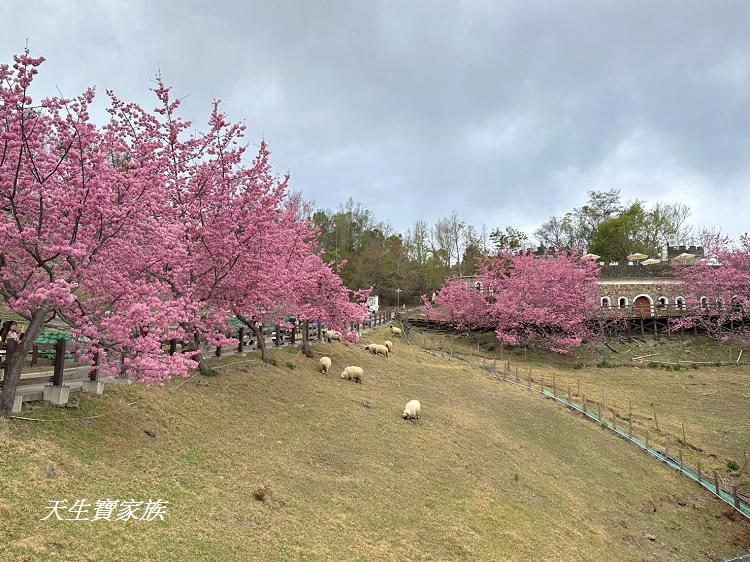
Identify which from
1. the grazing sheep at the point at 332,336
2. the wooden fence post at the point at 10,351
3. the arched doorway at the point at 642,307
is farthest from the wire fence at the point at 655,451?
the arched doorway at the point at 642,307

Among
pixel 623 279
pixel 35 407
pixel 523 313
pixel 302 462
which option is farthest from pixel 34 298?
pixel 623 279

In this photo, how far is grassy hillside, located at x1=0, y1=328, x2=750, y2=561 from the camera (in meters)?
7.30

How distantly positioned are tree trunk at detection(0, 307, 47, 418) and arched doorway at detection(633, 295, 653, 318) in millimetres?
45244

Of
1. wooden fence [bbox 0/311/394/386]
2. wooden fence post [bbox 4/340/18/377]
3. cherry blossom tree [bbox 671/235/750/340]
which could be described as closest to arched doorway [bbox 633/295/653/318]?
cherry blossom tree [bbox 671/235/750/340]

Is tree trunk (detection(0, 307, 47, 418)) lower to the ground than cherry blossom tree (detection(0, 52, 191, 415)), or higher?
lower

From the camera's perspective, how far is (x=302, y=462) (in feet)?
36.6

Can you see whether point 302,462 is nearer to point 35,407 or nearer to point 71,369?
point 35,407

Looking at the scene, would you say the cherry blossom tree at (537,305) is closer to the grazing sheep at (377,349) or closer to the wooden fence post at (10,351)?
the grazing sheep at (377,349)

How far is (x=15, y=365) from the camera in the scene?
862 cm

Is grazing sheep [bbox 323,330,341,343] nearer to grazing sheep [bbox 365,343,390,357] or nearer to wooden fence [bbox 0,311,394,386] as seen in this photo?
wooden fence [bbox 0,311,394,386]

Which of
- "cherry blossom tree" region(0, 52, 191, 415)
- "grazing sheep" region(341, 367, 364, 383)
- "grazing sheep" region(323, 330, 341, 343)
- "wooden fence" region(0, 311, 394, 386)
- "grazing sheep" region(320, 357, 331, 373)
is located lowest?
"grazing sheep" region(341, 367, 364, 383)

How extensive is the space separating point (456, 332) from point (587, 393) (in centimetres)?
2033

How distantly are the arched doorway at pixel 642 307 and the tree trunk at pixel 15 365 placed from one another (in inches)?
1781

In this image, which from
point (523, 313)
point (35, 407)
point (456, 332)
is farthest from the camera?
point (456, 332)
